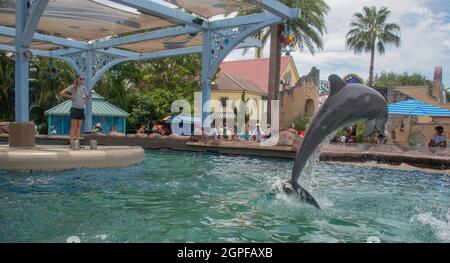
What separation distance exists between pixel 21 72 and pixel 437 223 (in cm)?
884

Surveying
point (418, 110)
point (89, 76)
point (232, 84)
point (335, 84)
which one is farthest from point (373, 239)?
point (232, 84)

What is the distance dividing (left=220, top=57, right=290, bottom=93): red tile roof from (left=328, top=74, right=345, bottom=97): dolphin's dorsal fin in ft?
109

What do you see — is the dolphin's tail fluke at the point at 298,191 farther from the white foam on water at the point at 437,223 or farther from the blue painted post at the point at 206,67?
the blue painted post at the point at 206,67

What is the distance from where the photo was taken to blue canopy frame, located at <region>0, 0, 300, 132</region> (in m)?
9.87

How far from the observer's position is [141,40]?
52.6ft

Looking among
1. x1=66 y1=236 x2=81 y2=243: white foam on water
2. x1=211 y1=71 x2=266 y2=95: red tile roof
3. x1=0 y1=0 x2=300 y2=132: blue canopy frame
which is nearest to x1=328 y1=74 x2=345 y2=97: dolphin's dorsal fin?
x1=66 y1=236 x2=81 y2=243: white foam on water

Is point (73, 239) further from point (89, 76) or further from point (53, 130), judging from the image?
point (53, 130)

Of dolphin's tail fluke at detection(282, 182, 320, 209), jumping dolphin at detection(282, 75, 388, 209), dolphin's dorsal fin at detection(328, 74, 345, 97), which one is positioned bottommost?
dolphin's tail fluke at detection(282, 182, 320, 209)

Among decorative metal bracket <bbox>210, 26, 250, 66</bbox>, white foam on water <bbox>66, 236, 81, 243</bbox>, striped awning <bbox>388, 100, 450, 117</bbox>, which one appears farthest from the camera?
striped awning <bbox>388, 100, 450, 117</bbox>

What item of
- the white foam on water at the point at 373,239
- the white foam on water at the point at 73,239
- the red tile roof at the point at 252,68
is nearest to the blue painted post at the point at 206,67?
the white foam on water at the point at 373,239

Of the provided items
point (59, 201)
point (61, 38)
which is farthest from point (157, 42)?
point (59, 201)

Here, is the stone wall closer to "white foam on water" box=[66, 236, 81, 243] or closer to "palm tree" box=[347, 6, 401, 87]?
"palm tree" box=[347, 6, 401, 87]

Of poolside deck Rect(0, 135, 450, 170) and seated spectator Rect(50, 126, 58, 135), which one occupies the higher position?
seated spectator Rect(50, 126, 58, 135)
